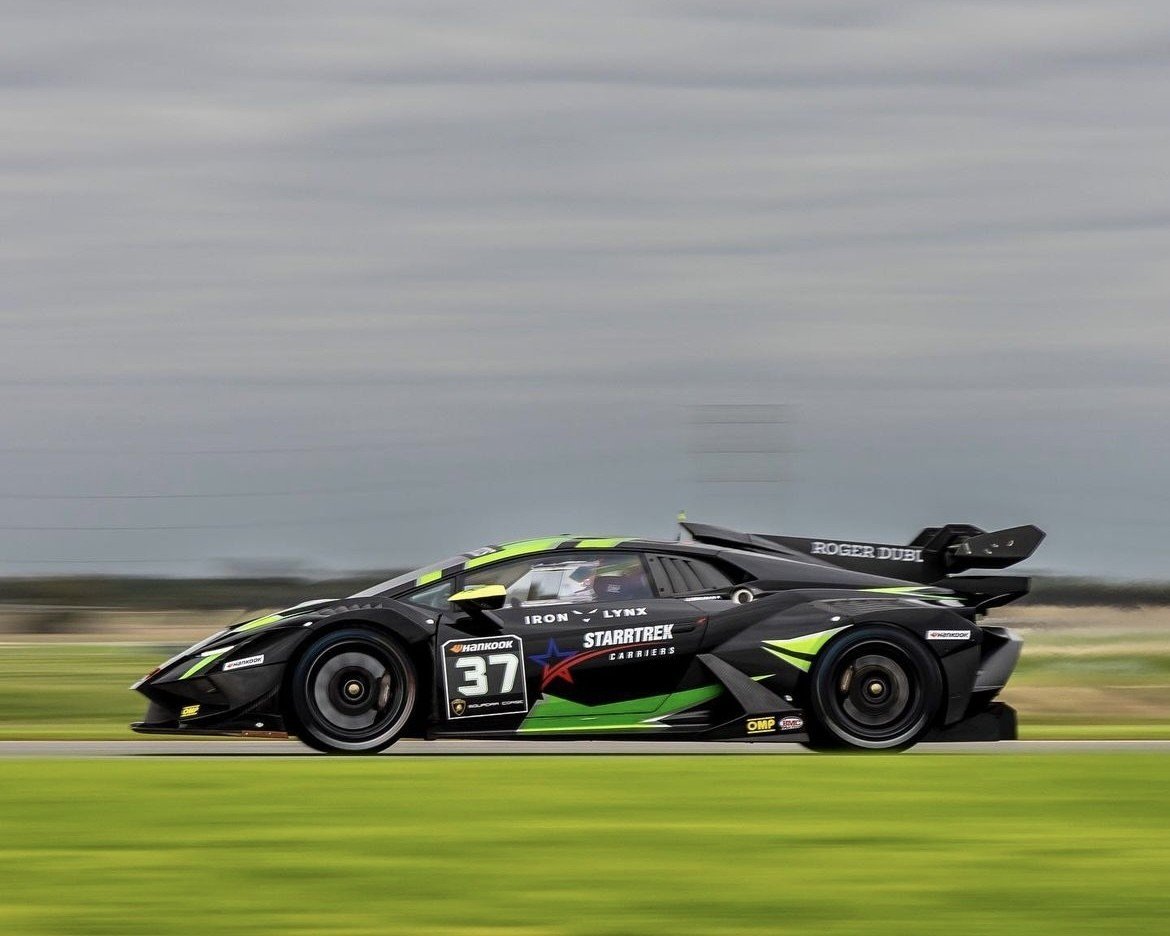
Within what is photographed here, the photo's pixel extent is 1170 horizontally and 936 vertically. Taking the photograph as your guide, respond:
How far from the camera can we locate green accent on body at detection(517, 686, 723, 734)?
399 inches

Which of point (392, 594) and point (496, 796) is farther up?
point (392, 594)

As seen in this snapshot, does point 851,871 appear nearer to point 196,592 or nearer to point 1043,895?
point 1043,895

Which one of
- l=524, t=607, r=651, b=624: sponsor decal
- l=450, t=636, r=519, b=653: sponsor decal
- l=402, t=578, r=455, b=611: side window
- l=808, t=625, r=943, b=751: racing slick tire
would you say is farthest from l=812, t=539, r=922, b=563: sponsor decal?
l=402, t=578, r=455, b=611: side window

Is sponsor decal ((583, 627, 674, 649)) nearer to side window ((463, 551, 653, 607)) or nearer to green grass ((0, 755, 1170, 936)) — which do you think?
side window ((463, 551, 653, 607))

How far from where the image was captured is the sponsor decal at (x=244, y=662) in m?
10.0

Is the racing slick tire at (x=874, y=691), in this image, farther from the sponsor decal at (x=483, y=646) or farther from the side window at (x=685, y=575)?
the sponsor decal at (x=483, y=646)

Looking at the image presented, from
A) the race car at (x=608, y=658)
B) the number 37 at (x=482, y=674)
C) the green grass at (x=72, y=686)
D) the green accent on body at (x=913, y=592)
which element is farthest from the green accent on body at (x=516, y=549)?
the green grass at (x=72, y=686)

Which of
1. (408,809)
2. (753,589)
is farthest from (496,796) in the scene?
(753,589)

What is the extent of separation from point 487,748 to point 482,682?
110 cm

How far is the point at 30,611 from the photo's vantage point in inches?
804

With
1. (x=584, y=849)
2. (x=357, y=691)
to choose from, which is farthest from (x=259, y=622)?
(x=584, y=849)

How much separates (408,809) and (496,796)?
21.6 inches

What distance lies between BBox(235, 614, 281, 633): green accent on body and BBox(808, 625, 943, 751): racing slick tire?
311 cm

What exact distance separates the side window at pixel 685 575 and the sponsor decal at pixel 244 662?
92.2 inches
